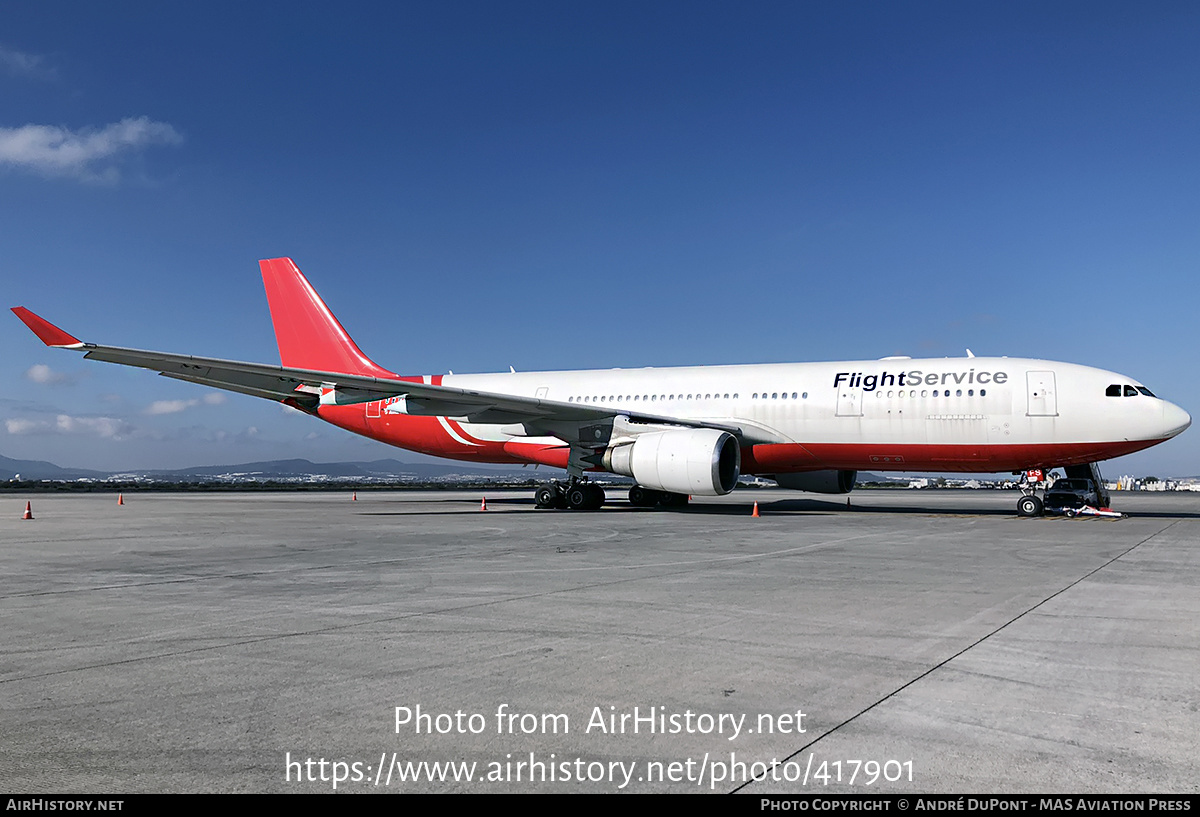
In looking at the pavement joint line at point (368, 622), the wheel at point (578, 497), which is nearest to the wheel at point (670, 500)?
the wheel at point (578, 497)

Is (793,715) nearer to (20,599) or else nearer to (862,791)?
(862,791)

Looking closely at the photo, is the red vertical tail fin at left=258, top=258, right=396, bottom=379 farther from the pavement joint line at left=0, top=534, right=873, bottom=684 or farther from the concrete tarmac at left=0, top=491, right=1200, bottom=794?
the pavement joint line at left=0, top=534, right=873, bottom=684

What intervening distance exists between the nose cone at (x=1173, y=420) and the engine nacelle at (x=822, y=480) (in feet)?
23.4

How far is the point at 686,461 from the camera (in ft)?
59.9

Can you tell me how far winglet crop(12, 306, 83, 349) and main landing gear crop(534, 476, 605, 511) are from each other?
36.0 feet

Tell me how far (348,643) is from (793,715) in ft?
9.36

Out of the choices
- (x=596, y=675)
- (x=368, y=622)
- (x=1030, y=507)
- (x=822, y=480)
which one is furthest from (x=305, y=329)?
(x=596, y=675)

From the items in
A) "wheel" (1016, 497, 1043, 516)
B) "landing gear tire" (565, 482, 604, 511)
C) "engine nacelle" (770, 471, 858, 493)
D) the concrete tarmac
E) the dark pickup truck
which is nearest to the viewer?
the concrete tarmac

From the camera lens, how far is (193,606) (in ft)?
21.5

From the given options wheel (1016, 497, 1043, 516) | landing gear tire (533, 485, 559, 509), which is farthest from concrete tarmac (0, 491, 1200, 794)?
landing gear tire (533, 485, 559, 509)

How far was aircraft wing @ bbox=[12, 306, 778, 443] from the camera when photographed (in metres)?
17.5

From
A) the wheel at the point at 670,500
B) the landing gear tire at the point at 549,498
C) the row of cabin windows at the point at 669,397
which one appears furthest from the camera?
the wheel at the point at 670,500

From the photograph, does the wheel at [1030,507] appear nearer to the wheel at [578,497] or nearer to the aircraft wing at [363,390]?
the aircraft wing at [363,390]

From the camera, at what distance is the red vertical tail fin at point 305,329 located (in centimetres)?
2619
